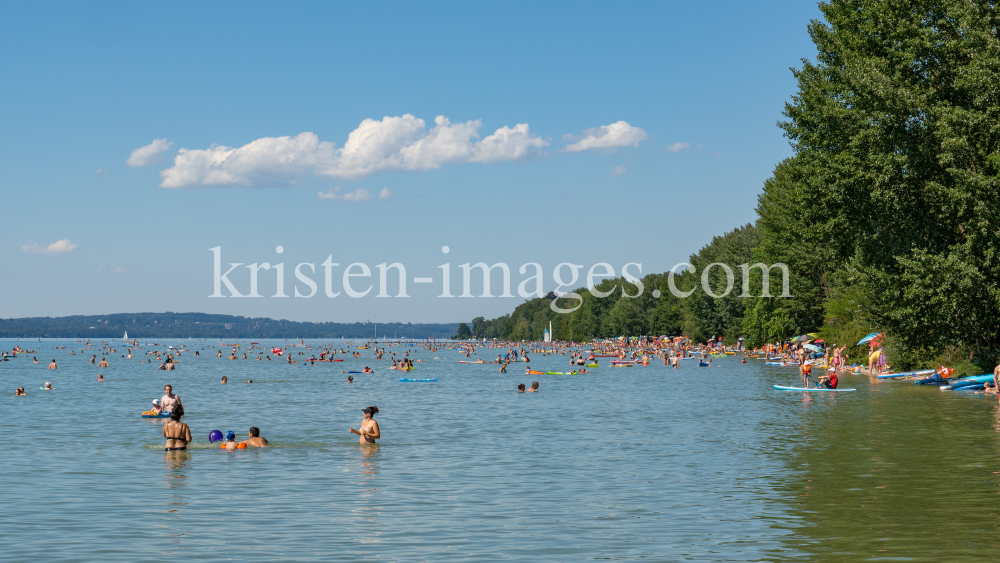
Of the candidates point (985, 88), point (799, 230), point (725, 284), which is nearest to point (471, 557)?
point (985, 88)

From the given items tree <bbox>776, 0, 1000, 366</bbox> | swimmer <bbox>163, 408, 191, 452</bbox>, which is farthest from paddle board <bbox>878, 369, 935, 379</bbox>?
swimmer <bbox>163, 408, 191, 452</bbox>

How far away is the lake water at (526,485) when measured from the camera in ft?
48.3

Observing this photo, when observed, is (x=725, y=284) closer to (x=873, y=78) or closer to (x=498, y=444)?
(x=873, y=78)

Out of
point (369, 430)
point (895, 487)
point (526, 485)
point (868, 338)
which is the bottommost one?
point (526, 485)

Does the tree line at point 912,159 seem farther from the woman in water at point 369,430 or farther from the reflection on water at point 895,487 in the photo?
the woman in water at point 369,430

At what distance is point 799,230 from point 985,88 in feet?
50.6

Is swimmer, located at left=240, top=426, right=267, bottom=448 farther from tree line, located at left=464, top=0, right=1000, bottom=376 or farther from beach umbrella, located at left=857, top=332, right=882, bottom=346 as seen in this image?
beach umbrella, located at left=857, top=332, right=882, bottom=346

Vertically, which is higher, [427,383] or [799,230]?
[799,230]

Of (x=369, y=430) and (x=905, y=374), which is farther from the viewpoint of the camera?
(x=905, y=374)

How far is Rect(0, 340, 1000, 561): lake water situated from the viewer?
14.7 metres

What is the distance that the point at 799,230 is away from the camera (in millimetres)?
50656

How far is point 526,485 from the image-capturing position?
21578 mm

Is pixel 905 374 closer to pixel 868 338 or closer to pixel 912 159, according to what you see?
pixel 868 338

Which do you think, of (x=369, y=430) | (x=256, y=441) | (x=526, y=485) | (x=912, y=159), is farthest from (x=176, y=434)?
(x=912, y=159)
